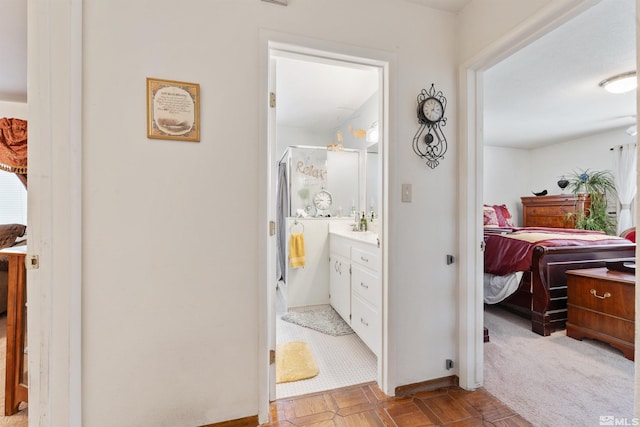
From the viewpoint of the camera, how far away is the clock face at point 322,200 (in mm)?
3541

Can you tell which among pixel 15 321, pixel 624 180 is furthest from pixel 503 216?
pixel 15 321

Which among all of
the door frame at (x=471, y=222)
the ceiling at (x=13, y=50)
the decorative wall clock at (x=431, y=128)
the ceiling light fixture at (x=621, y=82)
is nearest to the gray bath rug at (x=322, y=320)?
the door frame at (x=471, y=222)

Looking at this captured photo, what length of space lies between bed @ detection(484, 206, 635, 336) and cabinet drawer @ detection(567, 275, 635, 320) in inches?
5.8

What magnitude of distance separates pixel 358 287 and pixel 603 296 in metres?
2.07

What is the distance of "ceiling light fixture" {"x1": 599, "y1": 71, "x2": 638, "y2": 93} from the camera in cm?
260

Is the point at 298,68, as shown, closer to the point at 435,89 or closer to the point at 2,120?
the point at 435,89

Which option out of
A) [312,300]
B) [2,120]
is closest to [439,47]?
[312,300]

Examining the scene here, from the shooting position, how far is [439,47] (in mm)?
1769

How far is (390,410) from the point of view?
1.56m

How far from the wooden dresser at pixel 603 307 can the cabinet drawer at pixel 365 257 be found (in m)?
1.94

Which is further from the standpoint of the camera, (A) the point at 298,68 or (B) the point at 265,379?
(A) the point at 298,68

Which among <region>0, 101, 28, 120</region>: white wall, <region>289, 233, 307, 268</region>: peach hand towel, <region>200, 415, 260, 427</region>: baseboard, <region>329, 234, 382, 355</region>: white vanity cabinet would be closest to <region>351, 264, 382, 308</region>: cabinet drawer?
<region>329, 234, 382, 355</region>: white vanity cabinet

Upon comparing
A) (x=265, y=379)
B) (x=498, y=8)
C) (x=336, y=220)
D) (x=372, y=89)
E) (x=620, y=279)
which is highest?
(x=372, y=89)

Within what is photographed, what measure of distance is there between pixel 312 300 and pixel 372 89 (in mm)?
2492
